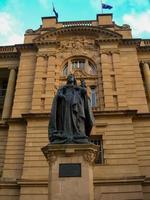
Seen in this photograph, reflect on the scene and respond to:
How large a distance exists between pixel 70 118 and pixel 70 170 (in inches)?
79.5

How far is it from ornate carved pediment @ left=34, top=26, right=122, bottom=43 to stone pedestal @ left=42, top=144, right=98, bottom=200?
19153 millimetres

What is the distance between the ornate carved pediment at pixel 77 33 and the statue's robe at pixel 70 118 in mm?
17077

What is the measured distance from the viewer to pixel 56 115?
38.1 ft

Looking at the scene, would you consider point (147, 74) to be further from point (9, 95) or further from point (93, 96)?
point (9, 95)

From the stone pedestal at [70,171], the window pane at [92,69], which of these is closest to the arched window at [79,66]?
the window pane at [92,69]

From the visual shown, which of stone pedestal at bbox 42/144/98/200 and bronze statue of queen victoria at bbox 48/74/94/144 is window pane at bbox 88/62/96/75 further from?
stone pedestal at bbox 42/144/98/200

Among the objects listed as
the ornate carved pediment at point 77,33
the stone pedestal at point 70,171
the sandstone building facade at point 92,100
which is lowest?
the stone pedestal at point 70,171

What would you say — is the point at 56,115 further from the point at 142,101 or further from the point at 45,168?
the point at 142,101

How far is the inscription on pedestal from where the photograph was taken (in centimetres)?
1022

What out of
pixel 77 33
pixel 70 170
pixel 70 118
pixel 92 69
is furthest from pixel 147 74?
pixel 70 170

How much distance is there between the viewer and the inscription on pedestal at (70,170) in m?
10.2

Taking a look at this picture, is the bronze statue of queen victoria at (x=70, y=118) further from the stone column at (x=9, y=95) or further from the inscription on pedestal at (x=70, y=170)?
the stone column at (x=9, y=95)

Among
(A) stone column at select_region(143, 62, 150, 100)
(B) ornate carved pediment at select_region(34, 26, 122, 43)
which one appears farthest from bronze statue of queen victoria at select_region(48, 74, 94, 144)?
(B) ornate carved pediment at select_region(34, 26, 122, 43)

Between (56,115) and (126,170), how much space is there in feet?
33.4
